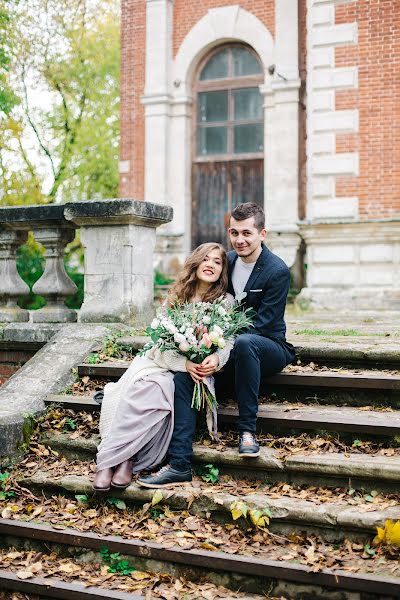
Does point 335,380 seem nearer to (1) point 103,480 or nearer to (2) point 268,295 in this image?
(2) point 268,295

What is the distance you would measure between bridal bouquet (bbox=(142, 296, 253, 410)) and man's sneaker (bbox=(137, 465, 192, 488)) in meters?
0.41

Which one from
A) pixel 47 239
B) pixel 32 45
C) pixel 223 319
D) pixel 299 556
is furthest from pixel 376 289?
pixel 32 45

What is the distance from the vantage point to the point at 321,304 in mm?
11438

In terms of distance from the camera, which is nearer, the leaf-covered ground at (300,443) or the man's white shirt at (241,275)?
the leaf-covered ground at (300,443)

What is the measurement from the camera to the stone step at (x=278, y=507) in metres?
3.62

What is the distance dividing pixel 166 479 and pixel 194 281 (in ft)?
4.61

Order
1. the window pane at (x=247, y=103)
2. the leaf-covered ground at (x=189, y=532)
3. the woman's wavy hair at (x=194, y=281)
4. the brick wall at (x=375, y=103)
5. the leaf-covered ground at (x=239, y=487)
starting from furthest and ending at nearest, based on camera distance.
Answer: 1. the window pane at (x=247, y=103)
2. the brick wall at (x=375, y=103)
3. the woman's wavy hair at (x=194, y=281)
4. the leaf-covered ground at (x=239, y=487)
5. the leaf-covered ground at (x=189, y=532)

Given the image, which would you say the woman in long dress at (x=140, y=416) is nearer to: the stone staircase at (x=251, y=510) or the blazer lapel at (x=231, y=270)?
the stone staircase at (x=251, y=510)

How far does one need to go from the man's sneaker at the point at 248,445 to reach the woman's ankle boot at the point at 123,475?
0.67 meters

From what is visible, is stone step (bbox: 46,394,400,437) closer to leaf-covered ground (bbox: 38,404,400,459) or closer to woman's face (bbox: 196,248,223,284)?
leaf-covered ground (bbox: 38,404,400,459)

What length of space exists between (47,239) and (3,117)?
6791 millimetres

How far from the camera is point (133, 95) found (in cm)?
1455

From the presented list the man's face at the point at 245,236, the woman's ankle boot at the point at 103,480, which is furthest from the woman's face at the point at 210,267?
the woman's ankle boot at the point at 103,480

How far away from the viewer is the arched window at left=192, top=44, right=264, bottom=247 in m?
13.3
